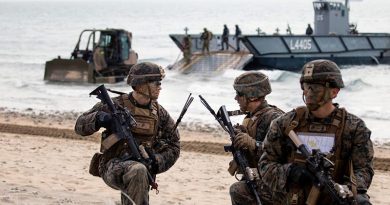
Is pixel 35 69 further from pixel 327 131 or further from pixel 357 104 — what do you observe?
pixel 327 131

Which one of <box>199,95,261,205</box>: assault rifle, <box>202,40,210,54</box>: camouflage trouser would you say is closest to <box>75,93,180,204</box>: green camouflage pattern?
<box>199,95,261,205</box>: assault rifle

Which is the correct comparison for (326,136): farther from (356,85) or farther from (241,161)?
(356,85)

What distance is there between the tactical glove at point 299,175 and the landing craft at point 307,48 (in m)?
21.9

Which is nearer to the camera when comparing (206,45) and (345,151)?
(345,151)

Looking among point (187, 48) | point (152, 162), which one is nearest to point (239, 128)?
point (152, 162)

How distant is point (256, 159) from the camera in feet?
15.1

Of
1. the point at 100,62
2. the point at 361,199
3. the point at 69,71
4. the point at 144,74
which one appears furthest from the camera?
the point at 69,71

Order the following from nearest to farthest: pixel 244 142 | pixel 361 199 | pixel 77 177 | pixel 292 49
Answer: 1. pixel 361 199
2. pixel 244 142
3. pixel 77 177
4. pixel 292 49

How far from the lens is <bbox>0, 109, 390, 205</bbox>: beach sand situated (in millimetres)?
6697

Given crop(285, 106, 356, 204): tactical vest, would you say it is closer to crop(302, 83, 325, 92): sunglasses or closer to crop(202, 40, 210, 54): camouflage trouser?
crop(302, 83, 325, 92): sunglasses

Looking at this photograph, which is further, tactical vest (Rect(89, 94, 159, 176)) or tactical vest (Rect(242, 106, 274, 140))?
tactical vest (Rect(89, 94, 159, 176))

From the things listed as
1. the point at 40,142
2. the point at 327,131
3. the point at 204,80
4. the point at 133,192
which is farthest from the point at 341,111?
the point at 204,80

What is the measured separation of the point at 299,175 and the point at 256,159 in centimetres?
114

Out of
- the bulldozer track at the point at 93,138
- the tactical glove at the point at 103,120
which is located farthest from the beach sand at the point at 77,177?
the tactical glove at the point at 103,120
